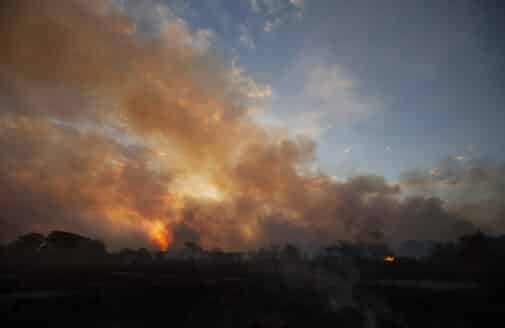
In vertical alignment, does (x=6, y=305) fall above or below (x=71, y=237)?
below

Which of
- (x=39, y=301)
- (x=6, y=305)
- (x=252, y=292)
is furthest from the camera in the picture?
(x=252, y=292)

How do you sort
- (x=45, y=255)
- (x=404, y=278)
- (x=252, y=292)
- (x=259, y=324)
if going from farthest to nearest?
(x=45, y=255), (x=404, y=278), (x=252, y=292), (x=259, y=324)

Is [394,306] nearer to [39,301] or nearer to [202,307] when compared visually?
[202,307]

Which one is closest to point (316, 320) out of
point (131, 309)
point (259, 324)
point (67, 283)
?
point (259, 324)

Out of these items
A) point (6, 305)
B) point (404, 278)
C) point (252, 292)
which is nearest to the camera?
point (6, 305)

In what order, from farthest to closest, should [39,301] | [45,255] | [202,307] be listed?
[45,255] < [202,307] < [39,301]

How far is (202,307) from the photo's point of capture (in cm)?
2681

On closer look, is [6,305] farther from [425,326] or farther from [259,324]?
[425,326]

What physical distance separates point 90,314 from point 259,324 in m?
15.6

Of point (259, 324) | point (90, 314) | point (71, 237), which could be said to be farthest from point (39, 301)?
point (71, 237)

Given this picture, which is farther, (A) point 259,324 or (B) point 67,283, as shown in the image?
(B) point 67,283

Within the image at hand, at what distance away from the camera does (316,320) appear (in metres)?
24.0

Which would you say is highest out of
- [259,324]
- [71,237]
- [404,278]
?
[71,237]

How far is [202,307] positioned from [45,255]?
292ft
